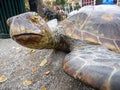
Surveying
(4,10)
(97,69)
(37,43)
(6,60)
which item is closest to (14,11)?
(4,10)

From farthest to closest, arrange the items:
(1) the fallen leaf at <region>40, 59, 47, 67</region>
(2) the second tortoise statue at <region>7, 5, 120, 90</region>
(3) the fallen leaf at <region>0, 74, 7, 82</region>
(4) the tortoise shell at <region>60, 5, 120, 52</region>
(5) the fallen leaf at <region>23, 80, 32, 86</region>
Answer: (1) the fallen leaf at <region>40, 59, 47, 67</region> < (3) the fallen leaf at <region>0, 74, 7, 82</region> < (5) the fallen leaf at <region>23, 80, 32, 86</region> < (4) the tortoise shell at <region>60, 5, 120, 52</region> < (2) the second tortoise statue at <region>7, 5, 120, 90</region>

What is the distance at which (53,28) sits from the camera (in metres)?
2.22

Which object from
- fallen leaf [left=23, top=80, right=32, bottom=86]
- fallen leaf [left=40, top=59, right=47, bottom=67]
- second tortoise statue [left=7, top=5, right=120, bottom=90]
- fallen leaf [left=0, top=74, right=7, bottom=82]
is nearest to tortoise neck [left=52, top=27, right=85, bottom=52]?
second tortoise statue [left=7, top=5, right=120, bottom=90]

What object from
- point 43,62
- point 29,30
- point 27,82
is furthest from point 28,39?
point 43,62

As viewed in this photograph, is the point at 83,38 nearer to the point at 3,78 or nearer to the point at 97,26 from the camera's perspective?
the point at 97,26

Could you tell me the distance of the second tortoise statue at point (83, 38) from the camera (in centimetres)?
128

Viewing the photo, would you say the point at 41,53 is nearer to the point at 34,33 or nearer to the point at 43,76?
the point at 43,76

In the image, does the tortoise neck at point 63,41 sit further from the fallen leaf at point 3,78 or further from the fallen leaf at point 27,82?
the fallen leaf at point 3,78

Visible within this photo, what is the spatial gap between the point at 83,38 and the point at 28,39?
543mm

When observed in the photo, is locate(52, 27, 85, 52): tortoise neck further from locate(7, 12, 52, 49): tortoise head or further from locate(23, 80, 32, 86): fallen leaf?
locate(23, 80, 32, 86): fallen leaf

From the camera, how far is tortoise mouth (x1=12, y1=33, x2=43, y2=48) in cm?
174

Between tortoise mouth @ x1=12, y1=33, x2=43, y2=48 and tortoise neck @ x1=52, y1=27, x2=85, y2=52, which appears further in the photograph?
tortoise neck @ x1=52, y1=27, x2=85, y2=52

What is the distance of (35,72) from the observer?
2238 mm

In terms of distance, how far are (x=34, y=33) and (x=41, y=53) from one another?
34.6 inches
